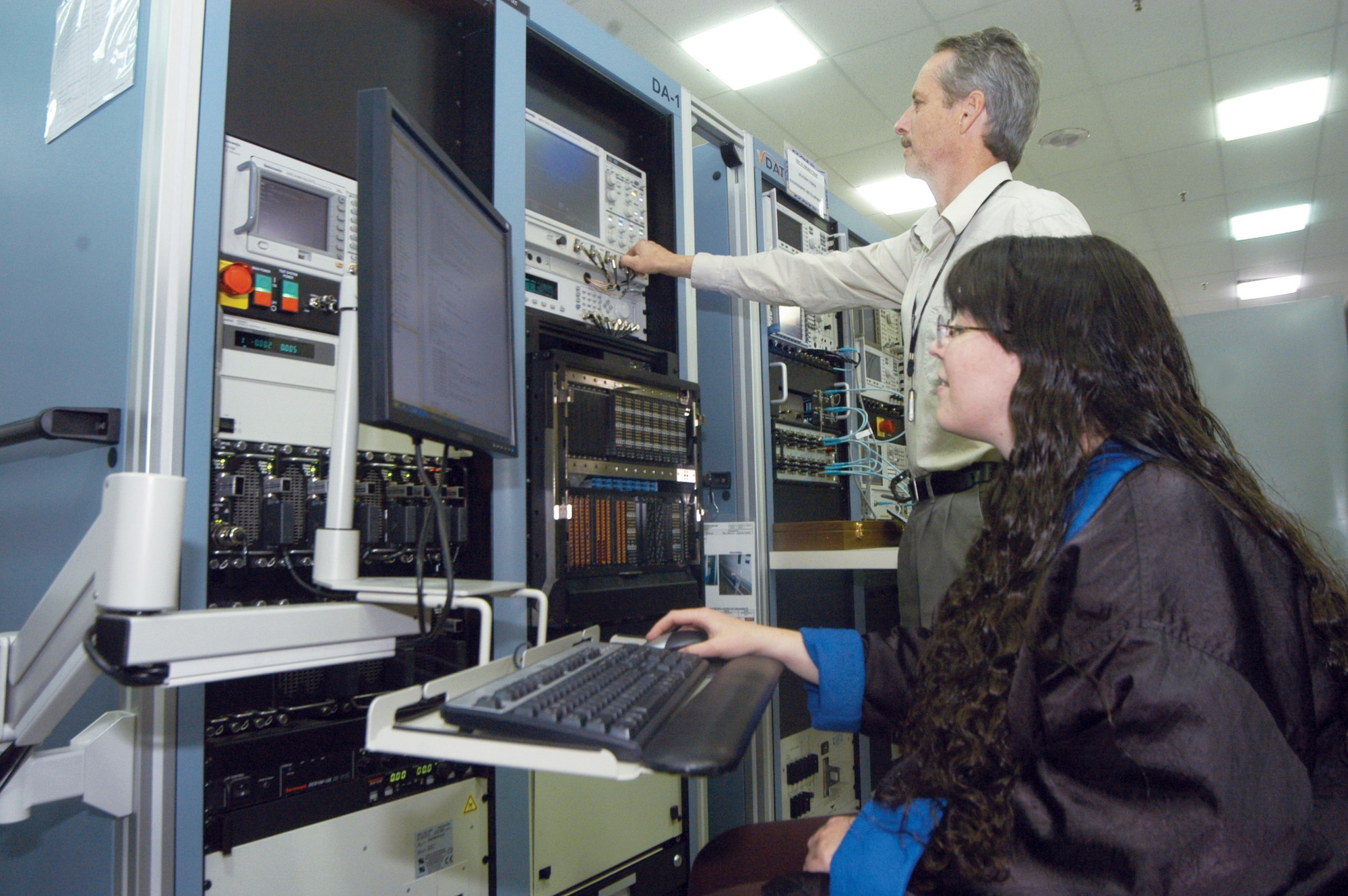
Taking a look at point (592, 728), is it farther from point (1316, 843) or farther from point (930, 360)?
point (930, 360)

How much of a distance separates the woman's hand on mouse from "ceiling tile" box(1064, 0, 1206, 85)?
3717mm

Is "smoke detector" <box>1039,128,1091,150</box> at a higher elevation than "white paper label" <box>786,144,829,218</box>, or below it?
higher

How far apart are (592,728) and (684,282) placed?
138 centimetres

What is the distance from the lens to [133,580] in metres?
0.68

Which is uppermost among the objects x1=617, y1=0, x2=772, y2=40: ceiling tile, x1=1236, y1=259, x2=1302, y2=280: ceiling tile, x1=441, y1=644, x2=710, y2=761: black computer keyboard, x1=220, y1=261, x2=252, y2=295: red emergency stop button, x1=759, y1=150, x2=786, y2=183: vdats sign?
x1=617, y1=0, x2=772, y2=40: ceiling tile

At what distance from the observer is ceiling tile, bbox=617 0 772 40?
3.66 metres

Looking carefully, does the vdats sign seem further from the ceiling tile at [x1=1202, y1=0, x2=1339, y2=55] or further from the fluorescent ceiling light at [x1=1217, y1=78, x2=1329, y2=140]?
the fluorescent ceiling light at [x1=1217, y1=78, x2=1329, y2=140]

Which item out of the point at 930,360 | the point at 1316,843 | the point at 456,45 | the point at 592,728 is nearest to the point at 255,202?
the point at 456,45

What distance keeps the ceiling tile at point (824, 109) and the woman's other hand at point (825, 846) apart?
4123 mm

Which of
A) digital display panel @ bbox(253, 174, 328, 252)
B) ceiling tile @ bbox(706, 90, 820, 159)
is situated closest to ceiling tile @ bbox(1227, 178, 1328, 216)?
ceiling tile @ bbox(706, 90, 820, 159)

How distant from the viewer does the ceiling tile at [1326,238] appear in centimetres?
633

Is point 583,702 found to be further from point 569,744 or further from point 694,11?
point 694,11

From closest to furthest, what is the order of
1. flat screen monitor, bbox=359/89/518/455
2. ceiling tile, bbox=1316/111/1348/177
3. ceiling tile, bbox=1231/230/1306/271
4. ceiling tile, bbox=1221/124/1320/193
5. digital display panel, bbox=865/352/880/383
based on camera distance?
flat screen monitor, bbox=359/89/518/455, digital display panel, bbox=865/352/880/383, ceiling tile, bbox=1316/111/1348/177, ceiling tile, bbox=1221/124/1320/193, ceiling tile, bbox=1231/230/1306/271

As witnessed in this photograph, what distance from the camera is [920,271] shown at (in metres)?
1.76
